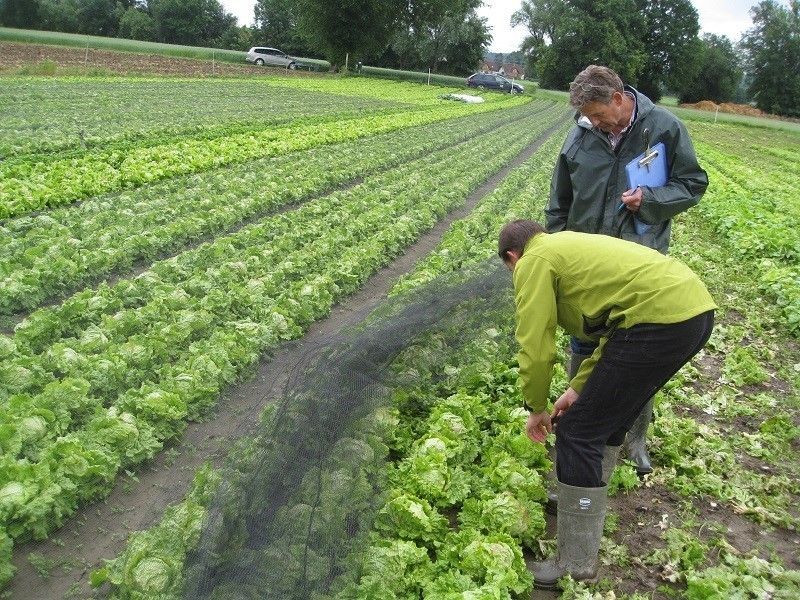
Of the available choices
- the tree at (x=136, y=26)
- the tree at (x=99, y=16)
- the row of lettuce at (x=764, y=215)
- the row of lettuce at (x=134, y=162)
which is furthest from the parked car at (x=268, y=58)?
the row of lettuce at (x=134, y=162)

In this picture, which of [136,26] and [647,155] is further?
[136,26]

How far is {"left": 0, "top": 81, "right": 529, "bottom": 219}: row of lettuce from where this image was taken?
8.81 metres

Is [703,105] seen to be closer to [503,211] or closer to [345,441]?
[503,211]

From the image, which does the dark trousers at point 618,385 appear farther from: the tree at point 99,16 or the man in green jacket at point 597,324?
the tree at point 99,16

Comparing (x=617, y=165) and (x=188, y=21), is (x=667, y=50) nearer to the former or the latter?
(x=188, y=21)

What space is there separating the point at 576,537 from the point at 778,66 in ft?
273

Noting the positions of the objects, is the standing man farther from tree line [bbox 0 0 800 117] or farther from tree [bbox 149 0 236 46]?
tree [bbox 149 0 236 46]

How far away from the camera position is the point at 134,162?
11.3 m

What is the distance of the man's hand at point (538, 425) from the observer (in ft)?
10.6

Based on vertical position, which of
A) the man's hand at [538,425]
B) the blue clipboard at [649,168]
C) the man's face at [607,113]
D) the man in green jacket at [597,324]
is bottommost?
the man's hand at [538,425]

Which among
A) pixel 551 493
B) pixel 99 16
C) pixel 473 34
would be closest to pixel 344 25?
pixel 473 34

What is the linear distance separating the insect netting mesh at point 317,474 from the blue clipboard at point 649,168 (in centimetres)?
177

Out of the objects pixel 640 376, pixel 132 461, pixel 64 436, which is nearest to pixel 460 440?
pixel 640 376

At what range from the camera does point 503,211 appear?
11062 millimetres
